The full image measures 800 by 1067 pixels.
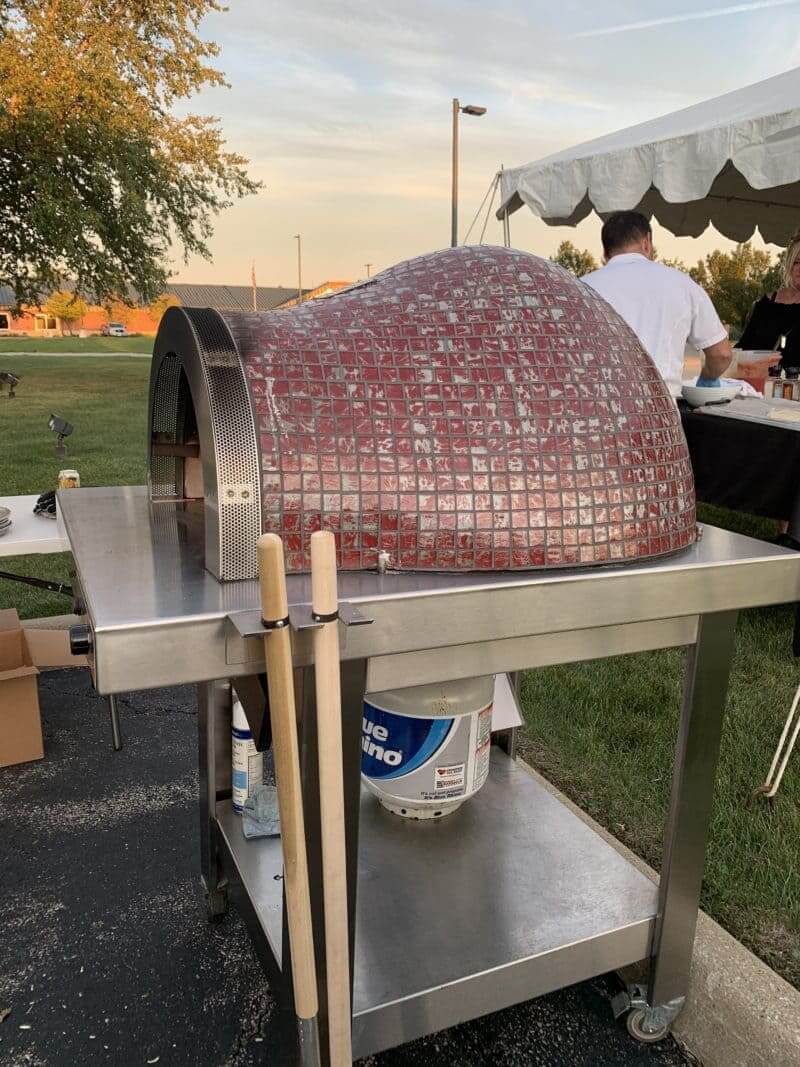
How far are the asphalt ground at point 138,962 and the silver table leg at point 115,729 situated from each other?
82mm

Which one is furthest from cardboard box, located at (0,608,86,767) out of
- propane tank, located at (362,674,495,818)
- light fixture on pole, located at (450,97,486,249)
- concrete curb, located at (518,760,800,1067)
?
light fixture on pole, located at (450,97,486,249)

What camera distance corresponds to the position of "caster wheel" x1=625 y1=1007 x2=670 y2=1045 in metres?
1.64

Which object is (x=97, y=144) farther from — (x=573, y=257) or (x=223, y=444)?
(x=573, y=257)

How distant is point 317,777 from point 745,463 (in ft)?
9.78

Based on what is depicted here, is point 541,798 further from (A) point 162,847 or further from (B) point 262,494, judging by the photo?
(B) point 262,494

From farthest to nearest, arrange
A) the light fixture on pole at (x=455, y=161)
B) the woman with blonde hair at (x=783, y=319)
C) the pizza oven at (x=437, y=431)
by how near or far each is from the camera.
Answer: the light fixture on pole at (x=455, y=161)
the woman with blonde hair at (x=783, y=319)
the pizza oven at (x=437, y=431)

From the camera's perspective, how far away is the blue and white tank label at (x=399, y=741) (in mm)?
1581

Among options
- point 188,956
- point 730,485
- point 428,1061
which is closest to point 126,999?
point 188,956

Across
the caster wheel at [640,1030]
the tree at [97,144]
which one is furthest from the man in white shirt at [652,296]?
the tree at [97,144]

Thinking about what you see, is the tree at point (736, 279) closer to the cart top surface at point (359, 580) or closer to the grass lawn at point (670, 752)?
the grass lawn at point (670, 752)

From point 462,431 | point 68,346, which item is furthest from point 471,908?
point 68,346

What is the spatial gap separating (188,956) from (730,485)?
295cm

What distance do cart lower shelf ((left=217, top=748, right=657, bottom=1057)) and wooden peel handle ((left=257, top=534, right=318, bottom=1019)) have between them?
0.41 metres

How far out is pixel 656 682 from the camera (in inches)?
121
